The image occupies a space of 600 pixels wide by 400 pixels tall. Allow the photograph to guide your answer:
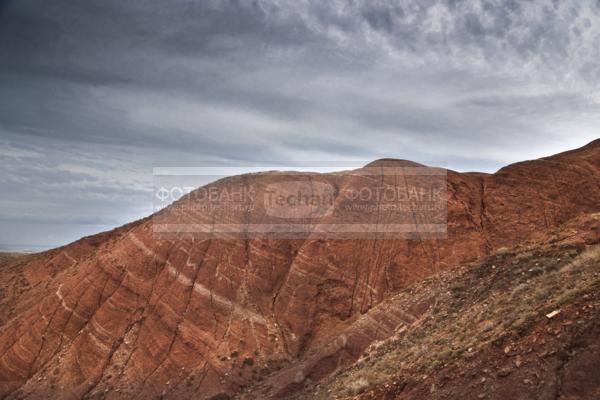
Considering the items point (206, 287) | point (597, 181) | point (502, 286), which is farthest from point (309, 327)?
point (597, 181)

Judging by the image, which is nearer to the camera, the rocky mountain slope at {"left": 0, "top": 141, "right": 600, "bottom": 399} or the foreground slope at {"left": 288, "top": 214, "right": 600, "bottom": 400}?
the foreground slope at {"left": 288, "top": 214, "right": 600, "bottom": 400}

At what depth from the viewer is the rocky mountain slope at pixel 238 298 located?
30.5m

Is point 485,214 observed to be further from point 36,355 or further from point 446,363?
point 36,355

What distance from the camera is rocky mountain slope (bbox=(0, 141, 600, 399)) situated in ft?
99.9

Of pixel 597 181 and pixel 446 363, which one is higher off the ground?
pixel 597 181

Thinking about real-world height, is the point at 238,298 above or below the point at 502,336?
below

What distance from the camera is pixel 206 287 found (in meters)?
34.9

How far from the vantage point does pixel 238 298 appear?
34125mm

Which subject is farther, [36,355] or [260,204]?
[260,204]

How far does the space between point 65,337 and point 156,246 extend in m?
10.1

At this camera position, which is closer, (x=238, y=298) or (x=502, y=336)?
(x=502, y=336)

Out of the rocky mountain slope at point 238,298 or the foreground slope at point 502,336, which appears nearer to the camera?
the foreground slope at point 502,336

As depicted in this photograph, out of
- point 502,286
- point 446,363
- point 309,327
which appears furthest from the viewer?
point 309,327

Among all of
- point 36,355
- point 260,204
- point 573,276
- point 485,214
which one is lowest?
point 36,355
